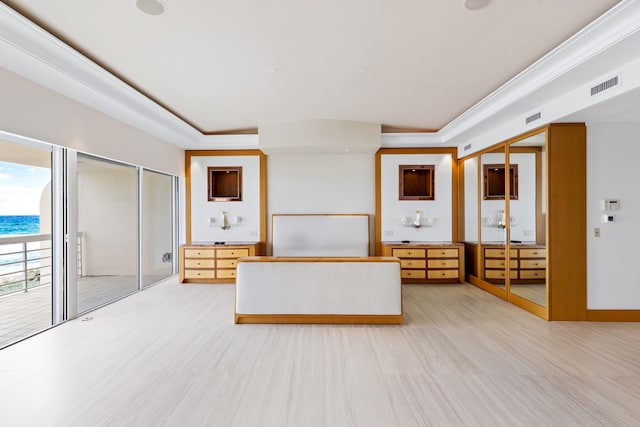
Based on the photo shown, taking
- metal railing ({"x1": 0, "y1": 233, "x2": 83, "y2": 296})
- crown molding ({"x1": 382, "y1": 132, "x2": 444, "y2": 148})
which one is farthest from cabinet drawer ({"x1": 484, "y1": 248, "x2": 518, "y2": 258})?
metal railing ({"x1": 0, "y1": 233, "x2": 83, "y2": 296})

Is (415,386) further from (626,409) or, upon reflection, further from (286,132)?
(286,132)

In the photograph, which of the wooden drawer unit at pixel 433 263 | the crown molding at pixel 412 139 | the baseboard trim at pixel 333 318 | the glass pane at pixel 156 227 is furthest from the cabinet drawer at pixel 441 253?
the glass pane at pixel 156 227

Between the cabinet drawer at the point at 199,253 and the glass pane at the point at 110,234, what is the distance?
0.81 meters

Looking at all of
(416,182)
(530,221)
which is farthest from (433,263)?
(530,221)

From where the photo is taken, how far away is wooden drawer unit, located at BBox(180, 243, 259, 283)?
17.7 feet

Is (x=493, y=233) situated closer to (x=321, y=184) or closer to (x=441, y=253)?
(x=441, y=253)

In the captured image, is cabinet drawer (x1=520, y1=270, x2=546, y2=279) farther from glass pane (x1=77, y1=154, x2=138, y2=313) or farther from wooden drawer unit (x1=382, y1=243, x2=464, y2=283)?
glass pane (x1=77, y1=154, x2=138, y2=313)

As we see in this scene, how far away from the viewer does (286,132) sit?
5199mm

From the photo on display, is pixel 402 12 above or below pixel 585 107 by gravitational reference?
above

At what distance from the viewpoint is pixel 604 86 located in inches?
108

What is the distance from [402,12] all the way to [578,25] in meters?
1.40

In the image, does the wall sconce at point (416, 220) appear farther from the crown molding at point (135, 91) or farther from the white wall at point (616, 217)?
the white wall at point (616, 217)

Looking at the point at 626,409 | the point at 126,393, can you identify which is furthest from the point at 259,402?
the point at 626,409

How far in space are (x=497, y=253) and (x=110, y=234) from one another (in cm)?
631
